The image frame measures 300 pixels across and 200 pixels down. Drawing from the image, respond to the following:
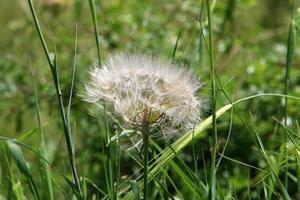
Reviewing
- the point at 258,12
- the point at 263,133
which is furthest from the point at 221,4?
the point at 258,12

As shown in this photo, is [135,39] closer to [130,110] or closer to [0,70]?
[0,70]

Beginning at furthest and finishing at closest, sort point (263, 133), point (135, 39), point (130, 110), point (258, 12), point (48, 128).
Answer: point (258, 12) → point (48, 128) → point (135, 39) → point (263, 133) → point (130, 110)

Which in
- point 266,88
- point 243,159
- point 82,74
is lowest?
point 243,159

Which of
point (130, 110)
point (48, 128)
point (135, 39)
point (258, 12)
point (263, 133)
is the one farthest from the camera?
point (258, 12)

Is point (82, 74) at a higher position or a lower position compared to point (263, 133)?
higher

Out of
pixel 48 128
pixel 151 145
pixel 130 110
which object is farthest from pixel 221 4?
pixel 130 110

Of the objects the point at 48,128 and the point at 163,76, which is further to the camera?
the point at 48,128
